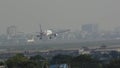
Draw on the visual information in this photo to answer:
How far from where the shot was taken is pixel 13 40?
170875 mm

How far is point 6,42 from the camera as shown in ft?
550

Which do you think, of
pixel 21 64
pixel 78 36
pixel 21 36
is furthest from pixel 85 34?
pixel 21 64

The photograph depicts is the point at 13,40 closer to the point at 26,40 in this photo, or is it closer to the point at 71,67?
the point at 26,40

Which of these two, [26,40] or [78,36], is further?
[78,36]

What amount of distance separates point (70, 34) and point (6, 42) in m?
34.6

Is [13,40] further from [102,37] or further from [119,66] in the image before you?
[119,66]

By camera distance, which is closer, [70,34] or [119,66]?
[119,66]

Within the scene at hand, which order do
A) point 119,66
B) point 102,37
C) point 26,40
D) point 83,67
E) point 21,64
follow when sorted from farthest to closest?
point 102,37 < point 26,40 < point 21,64 < point 119,66 < point 83,67

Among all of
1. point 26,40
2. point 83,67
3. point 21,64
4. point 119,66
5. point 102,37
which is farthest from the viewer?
point 102,37

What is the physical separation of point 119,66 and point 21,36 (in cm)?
15421

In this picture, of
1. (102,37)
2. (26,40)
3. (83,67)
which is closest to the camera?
(83,67)

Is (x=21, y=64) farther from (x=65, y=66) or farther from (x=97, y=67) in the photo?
(x=97, y=67)

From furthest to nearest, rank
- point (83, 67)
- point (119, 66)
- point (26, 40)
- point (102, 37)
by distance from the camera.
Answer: point (102, 37), point (26, 40), point (119, 66), point (83, 67)

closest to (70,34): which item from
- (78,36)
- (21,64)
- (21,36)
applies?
(78,36)
